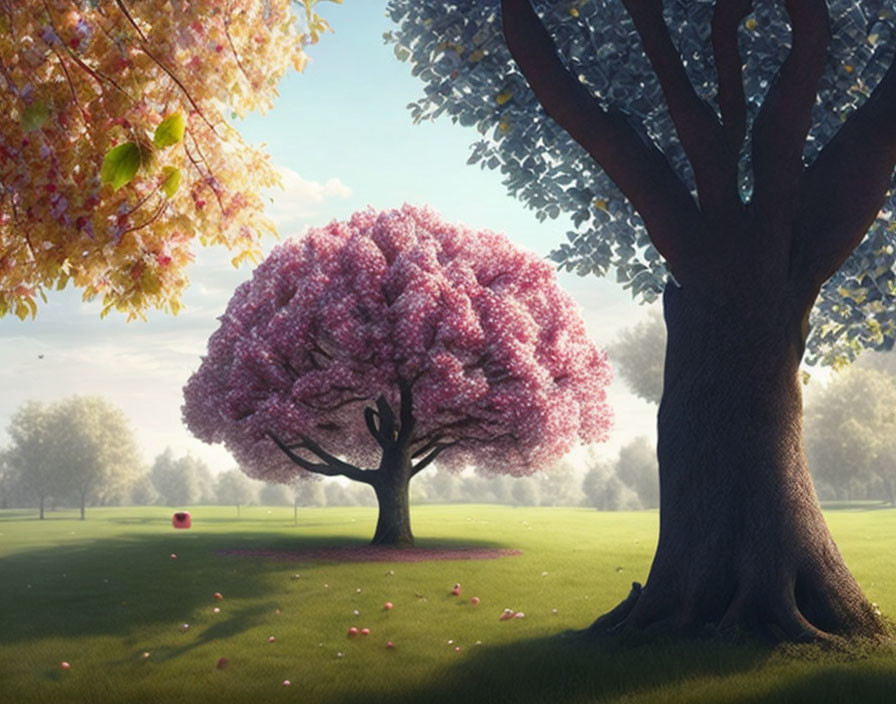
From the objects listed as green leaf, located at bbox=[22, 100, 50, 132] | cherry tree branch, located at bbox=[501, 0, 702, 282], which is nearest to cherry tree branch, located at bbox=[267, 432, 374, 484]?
cherry tree branch, located at bbox=[501, 0, 702, 282]

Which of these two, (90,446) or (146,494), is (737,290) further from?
(146,494)

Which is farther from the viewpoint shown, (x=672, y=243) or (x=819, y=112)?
(x=819, y=112)

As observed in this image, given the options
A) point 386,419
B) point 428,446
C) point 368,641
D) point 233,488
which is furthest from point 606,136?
point 233,488

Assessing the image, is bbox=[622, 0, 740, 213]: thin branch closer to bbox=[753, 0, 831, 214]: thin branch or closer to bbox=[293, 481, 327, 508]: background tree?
bbox=[753, 0, 831, 214]: thin branch

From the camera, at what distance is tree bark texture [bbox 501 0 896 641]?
32.7 feet

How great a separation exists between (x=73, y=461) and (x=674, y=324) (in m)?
69.7

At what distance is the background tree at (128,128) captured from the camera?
27.9 ft

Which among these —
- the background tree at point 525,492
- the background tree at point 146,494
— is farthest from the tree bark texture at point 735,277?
the background tree at point 146,494

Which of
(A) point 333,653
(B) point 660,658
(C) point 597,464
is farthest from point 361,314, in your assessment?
(C) point 597,464

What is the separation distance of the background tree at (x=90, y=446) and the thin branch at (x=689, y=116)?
69.9 metres

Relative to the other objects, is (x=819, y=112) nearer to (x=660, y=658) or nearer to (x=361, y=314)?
(x=660, y=658)

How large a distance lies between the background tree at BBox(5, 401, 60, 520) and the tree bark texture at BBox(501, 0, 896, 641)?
70.4m

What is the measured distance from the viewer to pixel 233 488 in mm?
143250

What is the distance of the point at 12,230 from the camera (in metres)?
9.88
